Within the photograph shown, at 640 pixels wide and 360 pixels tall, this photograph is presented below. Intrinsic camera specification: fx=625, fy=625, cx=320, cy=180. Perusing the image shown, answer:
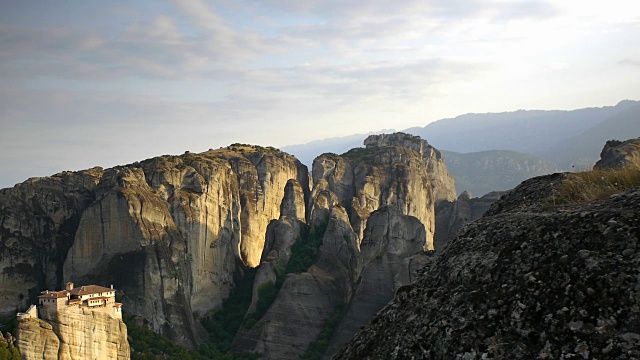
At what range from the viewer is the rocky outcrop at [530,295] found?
6.70 m

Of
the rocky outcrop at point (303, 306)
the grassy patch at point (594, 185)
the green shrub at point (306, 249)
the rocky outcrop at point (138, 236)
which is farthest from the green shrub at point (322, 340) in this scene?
the grassy patch at point (594, 185)

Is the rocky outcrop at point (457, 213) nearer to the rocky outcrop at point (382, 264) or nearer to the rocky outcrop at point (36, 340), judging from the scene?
the rocky outcrop at point (382, 264)

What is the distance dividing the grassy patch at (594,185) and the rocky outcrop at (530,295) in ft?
3.24

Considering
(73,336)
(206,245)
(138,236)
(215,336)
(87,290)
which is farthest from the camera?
(206,245)

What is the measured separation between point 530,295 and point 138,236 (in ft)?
205

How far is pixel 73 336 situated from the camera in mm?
51281

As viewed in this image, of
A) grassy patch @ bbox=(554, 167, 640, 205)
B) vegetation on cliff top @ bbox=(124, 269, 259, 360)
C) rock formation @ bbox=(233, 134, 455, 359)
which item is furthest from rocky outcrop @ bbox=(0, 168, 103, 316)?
grassy patch @ bbox=(554, 167, 640, 205)

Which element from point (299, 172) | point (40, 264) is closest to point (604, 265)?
point (40, 264)

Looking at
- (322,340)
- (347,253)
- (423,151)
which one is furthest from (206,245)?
(423,151)

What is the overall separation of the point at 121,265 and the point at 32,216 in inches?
530

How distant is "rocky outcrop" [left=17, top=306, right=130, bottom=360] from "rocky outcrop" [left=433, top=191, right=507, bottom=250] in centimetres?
6409

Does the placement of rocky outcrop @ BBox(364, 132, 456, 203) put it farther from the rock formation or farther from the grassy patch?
the grassy patch

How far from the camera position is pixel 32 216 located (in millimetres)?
69625

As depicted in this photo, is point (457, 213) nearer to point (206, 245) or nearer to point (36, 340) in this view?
point (206, 245)
